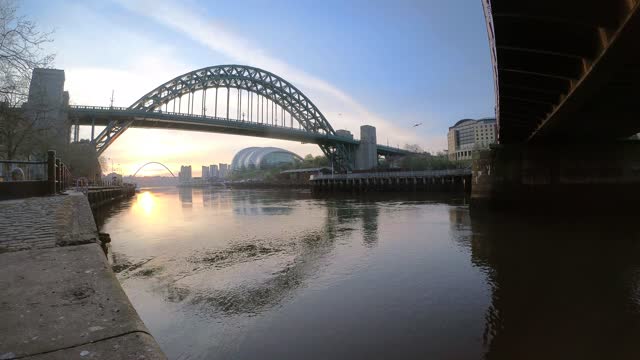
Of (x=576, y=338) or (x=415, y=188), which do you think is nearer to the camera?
(x=576, y=338)

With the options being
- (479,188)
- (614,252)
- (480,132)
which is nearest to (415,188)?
(479,188)

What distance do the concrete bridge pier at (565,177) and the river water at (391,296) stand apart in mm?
8487

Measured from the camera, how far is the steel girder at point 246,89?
196 ft

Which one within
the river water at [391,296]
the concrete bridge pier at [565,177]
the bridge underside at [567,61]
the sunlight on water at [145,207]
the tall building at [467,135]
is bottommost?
the sunlight on water at [145,207]

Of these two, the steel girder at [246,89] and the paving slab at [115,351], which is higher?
the steel girder at [246,89]

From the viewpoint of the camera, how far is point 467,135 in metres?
156

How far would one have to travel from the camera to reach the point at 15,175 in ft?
53.4

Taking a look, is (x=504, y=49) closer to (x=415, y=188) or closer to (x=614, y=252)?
(x=614, y=252)

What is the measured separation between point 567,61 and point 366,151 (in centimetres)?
8300

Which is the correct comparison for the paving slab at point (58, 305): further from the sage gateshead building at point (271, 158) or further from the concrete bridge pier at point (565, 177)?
the sage gateshead building at point (271, 158)

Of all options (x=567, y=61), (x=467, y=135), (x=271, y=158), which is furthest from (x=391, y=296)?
(x=271, y=158)

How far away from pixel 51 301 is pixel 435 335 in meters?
4.70

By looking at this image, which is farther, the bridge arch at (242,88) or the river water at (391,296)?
the bridge arch at (242,88)

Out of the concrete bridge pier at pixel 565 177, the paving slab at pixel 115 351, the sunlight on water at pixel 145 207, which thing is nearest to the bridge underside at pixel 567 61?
the concrete bridge pier at pixel 565 177
